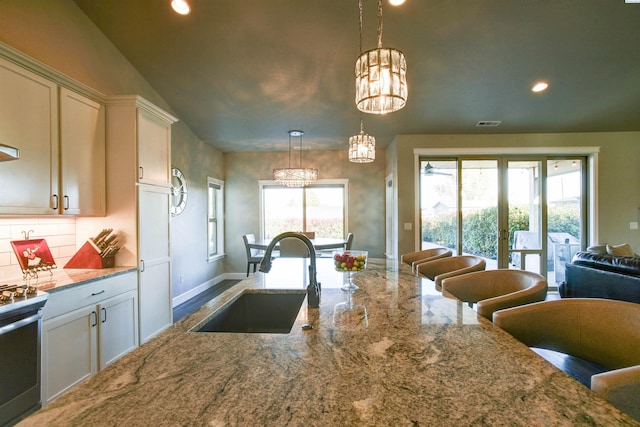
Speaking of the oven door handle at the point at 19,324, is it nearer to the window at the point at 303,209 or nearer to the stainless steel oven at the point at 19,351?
the stainless steel oven at the point at 19,351

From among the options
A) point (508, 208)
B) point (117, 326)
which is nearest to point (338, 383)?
point (117, 326)

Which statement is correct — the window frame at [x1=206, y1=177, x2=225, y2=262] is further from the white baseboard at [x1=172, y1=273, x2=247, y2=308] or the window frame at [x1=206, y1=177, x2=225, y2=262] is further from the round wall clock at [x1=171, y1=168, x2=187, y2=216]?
the round wall clock at [x1=171, y1=168, x2=187, y2=216]

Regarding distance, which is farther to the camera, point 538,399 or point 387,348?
point 387,348

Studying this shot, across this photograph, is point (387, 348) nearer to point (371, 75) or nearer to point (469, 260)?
point (371, 75)

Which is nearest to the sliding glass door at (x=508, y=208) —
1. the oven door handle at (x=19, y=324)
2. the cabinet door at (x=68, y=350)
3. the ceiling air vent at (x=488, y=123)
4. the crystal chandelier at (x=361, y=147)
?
the ceiling air vent at (x=488, y=123)

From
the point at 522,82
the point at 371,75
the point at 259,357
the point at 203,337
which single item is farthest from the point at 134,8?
the point at 522,82

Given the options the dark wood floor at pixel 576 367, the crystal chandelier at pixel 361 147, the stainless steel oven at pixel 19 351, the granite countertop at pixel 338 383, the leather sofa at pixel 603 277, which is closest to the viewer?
the granite countertop at pixel 338 383

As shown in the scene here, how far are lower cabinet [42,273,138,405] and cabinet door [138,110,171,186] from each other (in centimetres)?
96

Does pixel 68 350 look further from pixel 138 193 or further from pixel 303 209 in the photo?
pixel 303 209

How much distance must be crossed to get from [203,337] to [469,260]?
238 cm

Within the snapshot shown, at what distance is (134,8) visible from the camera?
2.91 meters

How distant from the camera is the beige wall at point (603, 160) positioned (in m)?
5.07

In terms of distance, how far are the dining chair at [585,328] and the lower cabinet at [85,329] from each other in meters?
2.57

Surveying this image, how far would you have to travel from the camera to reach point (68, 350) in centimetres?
206
